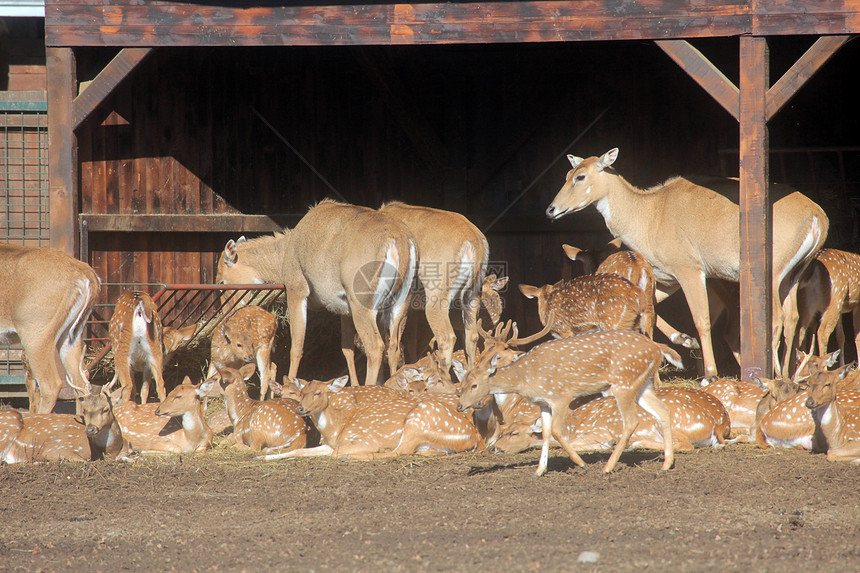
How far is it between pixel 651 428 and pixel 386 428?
187 centimetres

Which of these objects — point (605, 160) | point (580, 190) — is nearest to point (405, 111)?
point (580, 190)

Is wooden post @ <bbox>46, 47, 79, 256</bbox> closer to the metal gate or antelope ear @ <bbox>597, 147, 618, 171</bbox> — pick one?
the metal gate

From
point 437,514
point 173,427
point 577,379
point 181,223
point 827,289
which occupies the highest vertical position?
point 181,223

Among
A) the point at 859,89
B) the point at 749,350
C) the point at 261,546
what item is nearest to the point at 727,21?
the point at 749,350

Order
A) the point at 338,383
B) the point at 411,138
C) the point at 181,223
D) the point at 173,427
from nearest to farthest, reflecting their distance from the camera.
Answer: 1. the point at 173,427
2. the point at 338,383
3. the point at 181,223
4. the point at 411,138

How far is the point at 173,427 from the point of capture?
277 inches

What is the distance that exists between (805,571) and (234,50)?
8601mm

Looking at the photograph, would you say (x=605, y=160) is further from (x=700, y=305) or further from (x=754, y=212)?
(x=754, y=212)

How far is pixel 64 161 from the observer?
7664 mm

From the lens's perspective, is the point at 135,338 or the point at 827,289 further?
the point at 827,289

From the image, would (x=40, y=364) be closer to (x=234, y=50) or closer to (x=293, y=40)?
(x=293, y=40)

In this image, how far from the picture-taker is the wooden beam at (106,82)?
7.64m

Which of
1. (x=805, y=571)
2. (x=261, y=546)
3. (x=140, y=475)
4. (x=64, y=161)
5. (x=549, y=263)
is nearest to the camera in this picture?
(x=805, y=571)

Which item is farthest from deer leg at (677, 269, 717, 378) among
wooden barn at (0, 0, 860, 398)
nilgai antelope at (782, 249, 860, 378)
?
nilgai antelope at (782, 249, 860, 378)
